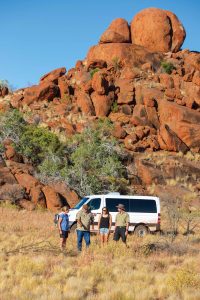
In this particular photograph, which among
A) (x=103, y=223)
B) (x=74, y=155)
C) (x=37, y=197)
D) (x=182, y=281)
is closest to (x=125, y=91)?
(x=74, y=155)

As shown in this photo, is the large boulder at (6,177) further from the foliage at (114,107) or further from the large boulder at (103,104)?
the foliage at (114,107)

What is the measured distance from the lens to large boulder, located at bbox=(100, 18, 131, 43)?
5466cm

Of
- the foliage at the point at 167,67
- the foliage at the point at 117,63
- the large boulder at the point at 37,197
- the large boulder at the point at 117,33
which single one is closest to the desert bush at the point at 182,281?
→ the large boulder at the point at 37,197

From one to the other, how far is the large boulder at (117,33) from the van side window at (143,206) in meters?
37.4

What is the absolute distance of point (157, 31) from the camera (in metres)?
56.3

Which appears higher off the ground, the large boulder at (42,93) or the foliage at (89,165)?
the large boulder at (42,93)

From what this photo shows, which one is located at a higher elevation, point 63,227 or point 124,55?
point 124,55

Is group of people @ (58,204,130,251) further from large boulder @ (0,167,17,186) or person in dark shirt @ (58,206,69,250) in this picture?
large boulder @ (0,167,17,186)

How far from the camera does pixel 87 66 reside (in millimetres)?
50656

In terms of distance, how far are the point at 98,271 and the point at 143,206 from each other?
31.9 ft

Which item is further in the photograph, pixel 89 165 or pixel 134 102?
pixel 134 102

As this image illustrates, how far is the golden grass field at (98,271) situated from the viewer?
352 inches

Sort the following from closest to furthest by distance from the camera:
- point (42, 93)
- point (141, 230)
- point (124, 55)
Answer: point (141, 230) < point (42, 93) < point (124, 55)

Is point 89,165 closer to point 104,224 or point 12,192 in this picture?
point 12,192
